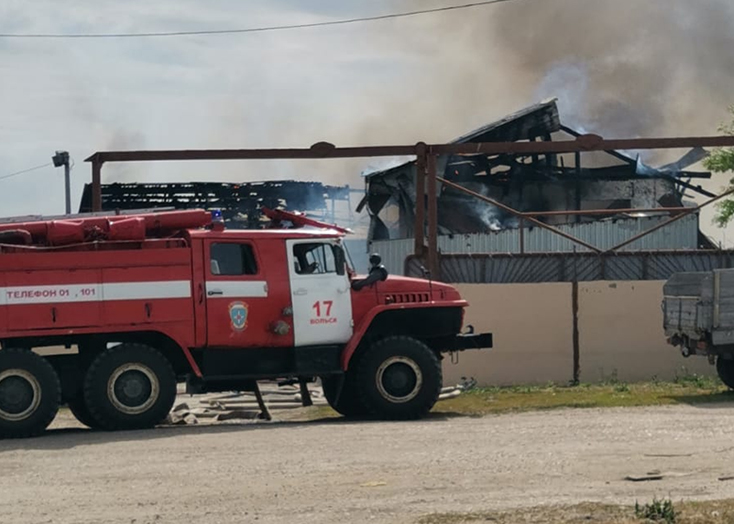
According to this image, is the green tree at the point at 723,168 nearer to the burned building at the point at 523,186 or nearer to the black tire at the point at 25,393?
the burned building at the point at 523,186

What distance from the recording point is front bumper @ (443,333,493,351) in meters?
16.3

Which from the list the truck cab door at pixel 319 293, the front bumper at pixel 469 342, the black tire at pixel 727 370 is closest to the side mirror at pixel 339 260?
the truck cab door at pixel 319 293

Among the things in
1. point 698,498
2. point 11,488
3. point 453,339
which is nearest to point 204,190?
point 453,339

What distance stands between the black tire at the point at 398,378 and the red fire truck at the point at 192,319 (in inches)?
0.6

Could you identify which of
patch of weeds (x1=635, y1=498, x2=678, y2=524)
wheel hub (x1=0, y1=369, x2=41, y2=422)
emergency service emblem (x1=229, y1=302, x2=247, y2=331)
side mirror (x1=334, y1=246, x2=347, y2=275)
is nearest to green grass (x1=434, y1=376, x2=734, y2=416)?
side mirror (x1=334, y1=246, x2=347, y2=275)

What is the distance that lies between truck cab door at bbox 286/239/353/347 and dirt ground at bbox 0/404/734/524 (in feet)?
4.00

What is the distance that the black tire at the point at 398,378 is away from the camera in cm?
1552

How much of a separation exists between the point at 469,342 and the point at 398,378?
1.28 metres

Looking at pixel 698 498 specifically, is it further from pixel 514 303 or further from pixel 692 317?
pixel 514 303

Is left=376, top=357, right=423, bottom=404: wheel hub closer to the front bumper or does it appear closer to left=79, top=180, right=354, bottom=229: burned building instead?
the front bumper

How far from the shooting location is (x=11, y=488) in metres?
10.5

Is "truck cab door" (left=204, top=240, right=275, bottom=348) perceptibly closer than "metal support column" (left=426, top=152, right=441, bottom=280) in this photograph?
Yes

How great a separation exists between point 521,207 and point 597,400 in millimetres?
17328

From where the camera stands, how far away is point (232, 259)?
50.0 feet
